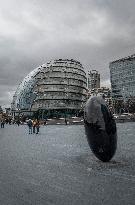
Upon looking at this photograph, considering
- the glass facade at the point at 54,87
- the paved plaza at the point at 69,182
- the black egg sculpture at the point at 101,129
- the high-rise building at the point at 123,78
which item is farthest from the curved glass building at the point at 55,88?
the paved plaza at the point at 69,182

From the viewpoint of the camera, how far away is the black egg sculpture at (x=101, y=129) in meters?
12.5

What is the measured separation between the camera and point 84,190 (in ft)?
26.1

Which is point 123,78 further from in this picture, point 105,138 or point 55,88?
point 105,138

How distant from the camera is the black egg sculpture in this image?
12.5m

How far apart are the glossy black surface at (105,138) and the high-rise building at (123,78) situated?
143m

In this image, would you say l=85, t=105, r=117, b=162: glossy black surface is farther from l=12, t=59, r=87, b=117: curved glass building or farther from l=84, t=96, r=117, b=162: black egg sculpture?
l=12, t=59, r=87, b=117: curved glass building

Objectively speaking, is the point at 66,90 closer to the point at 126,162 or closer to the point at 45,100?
the point at 45,100

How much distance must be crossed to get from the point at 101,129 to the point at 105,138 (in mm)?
352

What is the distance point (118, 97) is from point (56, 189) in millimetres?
158454

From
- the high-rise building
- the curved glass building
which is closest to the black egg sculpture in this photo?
the curved glass building

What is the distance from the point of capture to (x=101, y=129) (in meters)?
12.5

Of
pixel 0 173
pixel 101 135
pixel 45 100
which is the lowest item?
pixel 0 173

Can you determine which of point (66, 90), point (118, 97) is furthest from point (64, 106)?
point (118, 97)

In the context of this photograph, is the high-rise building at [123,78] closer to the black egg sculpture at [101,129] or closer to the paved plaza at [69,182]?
the black egg sculpture at [101,129]
